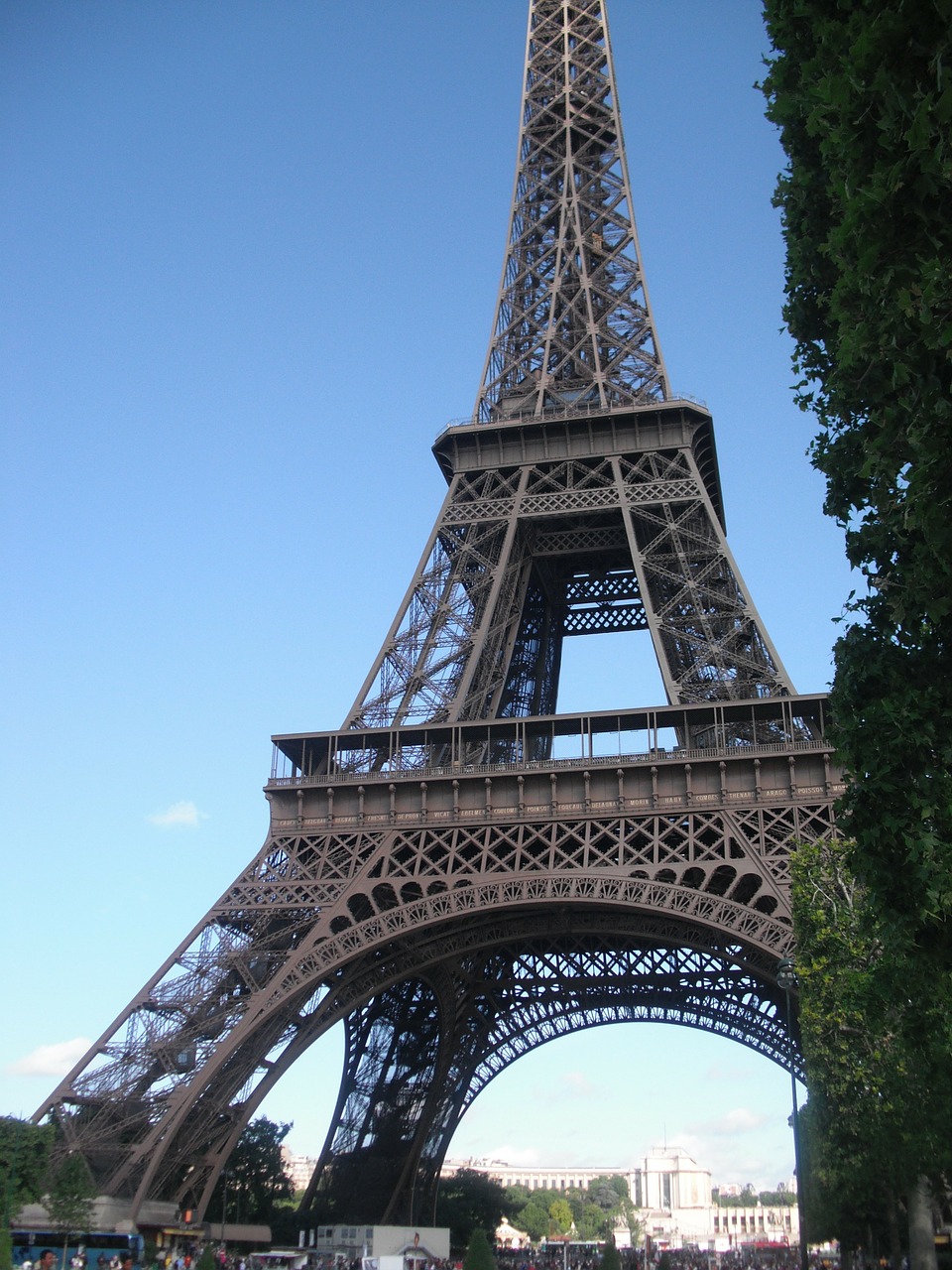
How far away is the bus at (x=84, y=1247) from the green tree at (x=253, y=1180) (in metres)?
21.7

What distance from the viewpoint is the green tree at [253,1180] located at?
200 feet

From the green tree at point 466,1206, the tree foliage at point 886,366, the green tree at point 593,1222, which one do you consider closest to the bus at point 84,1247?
the tree foliage at point 886,366

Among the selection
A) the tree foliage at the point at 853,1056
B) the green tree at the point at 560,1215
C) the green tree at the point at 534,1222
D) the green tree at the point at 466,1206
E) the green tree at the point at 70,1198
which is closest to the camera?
the tree foliage at the point at 853,1056

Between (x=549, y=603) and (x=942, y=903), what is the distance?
147ft

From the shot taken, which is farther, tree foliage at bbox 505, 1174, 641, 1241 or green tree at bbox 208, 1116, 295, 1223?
tree foliage at bbox 505, 1174, 641, 1241

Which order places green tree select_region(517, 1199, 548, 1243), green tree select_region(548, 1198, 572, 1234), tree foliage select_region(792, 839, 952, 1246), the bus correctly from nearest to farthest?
tree foliage select_region(792, 839, 952, 1246)
the bus
green tree select_region(517, 1199, 548, 1243)
green tree select_region(548, 1198, 572, 1234)

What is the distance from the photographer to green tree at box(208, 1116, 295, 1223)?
6100 centimetres

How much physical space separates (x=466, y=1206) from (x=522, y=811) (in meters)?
53.3

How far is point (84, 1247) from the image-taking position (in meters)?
34.2

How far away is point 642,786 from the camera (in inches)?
1613

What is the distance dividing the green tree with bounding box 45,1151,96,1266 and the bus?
581mm

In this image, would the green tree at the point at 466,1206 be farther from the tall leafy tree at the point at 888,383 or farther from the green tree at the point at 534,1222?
the tall leafy tree at the point at 888,383

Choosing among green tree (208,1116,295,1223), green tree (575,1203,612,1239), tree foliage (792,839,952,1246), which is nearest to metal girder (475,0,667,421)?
tree foliage (792,839,952,1246)

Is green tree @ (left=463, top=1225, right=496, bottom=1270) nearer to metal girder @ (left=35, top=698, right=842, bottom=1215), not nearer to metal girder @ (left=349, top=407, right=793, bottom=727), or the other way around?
metal girder @ (left=35, top=698, right=842, bottom=1215)
